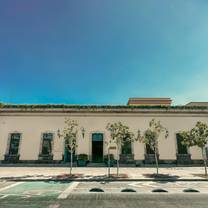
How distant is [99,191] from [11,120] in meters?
19.1

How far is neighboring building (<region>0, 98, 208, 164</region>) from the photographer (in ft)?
80.3

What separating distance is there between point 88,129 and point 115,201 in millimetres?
16820

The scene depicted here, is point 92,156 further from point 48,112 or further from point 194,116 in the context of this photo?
point 194,116

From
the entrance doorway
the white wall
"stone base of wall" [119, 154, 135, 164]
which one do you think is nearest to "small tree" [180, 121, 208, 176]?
the white wall

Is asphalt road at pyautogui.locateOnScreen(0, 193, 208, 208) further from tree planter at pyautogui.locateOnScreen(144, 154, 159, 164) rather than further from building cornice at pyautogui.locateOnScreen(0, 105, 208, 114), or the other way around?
building cornice at pyautogui.locateOnScreen(0, 105, 208, 114)

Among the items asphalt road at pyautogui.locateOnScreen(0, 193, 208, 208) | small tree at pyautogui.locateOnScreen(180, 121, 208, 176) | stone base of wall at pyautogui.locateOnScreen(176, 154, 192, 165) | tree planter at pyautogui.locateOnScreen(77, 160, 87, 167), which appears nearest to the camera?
asphalt road at pyautogui.locateOnScreen(0, 193, 208, 208)

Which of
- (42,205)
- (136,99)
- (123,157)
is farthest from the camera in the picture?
(136,99)

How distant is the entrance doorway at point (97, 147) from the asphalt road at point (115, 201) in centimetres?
1481

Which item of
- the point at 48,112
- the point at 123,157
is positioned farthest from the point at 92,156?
the point at 48,112

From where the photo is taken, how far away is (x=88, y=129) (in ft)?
82.9

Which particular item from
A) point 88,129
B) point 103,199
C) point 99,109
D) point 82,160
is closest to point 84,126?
point 88,129

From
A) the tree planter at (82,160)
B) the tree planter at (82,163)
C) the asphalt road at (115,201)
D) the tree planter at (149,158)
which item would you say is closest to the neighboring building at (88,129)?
the tree planter at (149,158)

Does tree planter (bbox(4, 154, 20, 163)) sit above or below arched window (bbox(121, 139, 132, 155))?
below

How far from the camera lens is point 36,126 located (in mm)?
25328
